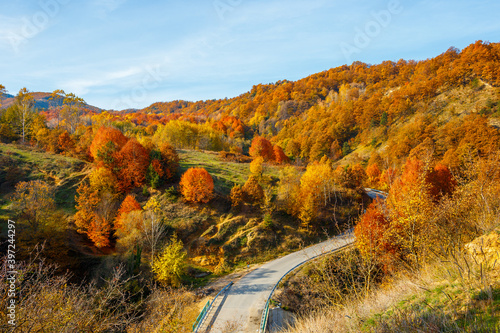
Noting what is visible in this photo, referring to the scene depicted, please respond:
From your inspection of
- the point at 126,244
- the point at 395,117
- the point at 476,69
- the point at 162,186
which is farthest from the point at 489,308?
the point at 476,69

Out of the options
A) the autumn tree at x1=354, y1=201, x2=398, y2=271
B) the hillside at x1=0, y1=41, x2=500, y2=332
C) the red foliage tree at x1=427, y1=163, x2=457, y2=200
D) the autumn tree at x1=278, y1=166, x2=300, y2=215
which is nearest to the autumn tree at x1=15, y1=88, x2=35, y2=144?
the hillside at x1=0, y1=41, x2=500, y2=332

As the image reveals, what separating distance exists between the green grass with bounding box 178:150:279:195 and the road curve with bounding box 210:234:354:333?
683 inches

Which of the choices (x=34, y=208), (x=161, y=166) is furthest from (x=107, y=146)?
(x=34, y=208)

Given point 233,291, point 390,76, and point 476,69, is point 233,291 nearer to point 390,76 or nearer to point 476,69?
point 476,69

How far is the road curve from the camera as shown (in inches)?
707

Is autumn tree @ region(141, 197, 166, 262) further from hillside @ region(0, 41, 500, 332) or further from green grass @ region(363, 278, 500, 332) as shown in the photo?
green grass @ region(363, 278, 500, 332)

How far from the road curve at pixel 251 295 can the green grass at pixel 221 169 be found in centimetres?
1735

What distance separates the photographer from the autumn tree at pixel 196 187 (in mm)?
39469

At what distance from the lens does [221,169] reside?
5253 centimetres

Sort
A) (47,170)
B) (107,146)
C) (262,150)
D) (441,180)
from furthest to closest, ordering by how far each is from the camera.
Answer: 1. (262,150)
2. (107,146)
3. (47,170)
4. (441,180)

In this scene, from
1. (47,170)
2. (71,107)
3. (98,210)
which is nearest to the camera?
(98,210)

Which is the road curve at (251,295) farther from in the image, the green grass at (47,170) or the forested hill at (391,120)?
the forested hill at (391,120)

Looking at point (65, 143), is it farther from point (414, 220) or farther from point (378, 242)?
point (414, 220)

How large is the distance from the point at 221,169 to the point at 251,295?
1283 inches
